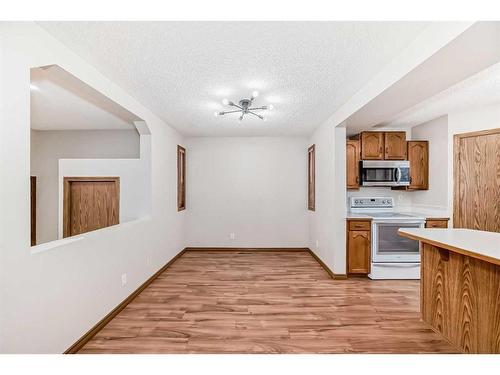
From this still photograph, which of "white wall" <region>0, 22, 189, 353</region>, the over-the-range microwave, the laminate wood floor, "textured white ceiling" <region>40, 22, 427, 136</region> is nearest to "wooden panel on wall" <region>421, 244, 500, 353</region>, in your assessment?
the laminate wood floor

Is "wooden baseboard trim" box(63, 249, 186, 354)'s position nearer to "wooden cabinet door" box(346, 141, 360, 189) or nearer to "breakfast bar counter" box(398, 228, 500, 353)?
"breakfast bar counter" box(398, 228, 500, 353)

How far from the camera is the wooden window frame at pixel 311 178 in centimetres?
534

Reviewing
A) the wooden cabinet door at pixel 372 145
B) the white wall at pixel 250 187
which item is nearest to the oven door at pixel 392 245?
the wooden cabinet door at pixel 372 145

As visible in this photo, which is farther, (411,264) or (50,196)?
(50,196)

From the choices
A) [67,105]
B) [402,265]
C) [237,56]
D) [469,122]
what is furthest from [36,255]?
[469,122]

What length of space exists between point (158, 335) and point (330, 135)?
3.42 m

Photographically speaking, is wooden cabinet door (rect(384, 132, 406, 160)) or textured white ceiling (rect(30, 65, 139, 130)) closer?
textured white ceiling (rect(30, 65, 139, 130))

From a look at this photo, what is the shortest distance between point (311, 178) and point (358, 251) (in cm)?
183

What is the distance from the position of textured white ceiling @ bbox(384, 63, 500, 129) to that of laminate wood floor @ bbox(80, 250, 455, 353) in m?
2.46

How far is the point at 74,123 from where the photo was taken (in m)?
4.53

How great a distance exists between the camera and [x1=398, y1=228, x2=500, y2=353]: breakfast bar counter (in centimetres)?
176

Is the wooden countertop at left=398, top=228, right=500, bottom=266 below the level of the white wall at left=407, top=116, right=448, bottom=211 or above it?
below
